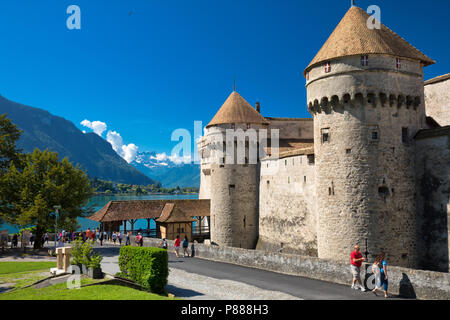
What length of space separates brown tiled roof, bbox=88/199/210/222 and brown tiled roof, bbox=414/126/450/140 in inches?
949

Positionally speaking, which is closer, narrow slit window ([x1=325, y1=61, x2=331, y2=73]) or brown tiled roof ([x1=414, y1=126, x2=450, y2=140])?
brown tiled roof ([x1=414, y1=126, x2=450, y2=140])

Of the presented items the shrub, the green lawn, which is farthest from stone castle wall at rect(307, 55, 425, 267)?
the green lawn

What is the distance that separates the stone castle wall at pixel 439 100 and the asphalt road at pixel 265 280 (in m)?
15.0

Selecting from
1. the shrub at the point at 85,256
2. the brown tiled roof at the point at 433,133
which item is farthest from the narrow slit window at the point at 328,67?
the shrub at the point at 85,256

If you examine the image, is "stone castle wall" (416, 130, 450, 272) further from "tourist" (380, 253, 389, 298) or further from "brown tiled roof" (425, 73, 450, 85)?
"tourist" (380, 253, 389, 298)

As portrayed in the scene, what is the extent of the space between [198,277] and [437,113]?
1955cm

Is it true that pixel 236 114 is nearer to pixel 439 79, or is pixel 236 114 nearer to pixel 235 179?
pixel 235 179

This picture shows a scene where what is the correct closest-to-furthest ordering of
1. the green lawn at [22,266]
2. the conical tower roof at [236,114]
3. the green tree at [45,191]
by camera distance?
1. the green lawn at [22,266]
2. the green tree at [45,191]
3. the conical tower roof at [236,114]

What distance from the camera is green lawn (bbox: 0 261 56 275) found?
20.3 meters

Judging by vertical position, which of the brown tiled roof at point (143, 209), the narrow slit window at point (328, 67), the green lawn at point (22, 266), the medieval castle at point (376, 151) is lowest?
the green lawn at point (22, 266)

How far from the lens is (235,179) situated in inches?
1372

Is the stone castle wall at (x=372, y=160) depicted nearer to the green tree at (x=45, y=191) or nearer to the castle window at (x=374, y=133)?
the castle window at (x=374, y=133)

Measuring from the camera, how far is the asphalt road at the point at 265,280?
1478 cm

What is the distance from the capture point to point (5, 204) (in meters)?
29.9
